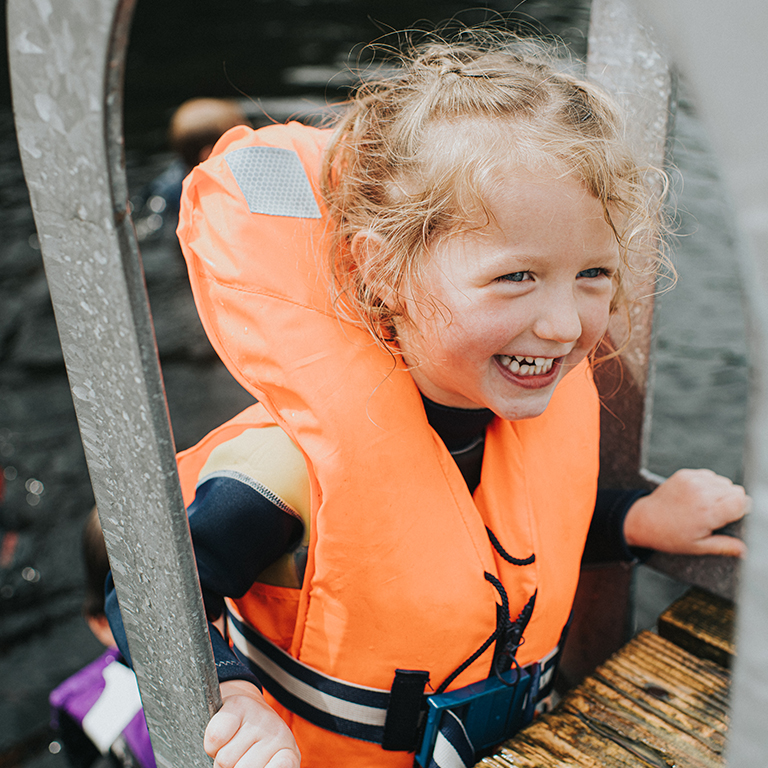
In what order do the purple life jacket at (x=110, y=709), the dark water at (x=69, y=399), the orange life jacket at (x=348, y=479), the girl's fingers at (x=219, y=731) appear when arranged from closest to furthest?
the girl's fingers at (x=219, y=731) → the orange life jacket at (x=348, y=479) → the purple life jacket at (x=110, y=709) → the dark water at (x=69, y=399)

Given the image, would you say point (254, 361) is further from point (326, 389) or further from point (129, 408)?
point (129, 408)

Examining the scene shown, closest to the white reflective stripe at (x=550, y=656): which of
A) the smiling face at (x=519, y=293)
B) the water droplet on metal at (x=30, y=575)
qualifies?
the smiling face at (x=519, y=293)

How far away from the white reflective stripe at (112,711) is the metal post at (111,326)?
3.15ft

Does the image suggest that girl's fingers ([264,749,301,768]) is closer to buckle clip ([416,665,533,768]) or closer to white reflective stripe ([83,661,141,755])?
buckle clip ([416,665,533,768])

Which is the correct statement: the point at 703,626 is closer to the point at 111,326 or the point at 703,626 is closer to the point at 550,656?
the point at 550,656

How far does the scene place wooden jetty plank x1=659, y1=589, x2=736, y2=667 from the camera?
1.30 metres

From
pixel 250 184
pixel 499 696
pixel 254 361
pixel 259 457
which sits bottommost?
pixel 499 696

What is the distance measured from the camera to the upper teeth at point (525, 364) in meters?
0.99

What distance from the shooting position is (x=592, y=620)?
1.62 metres

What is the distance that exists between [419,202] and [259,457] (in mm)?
418

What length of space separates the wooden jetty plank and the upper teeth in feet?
2.15

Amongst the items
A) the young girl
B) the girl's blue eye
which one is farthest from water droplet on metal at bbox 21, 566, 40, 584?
the girl's blue eye

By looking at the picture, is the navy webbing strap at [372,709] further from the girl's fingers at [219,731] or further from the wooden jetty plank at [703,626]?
the wooden jetty plank at [703,626]

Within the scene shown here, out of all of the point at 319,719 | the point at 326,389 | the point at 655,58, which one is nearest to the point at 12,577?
the point at 319,719
